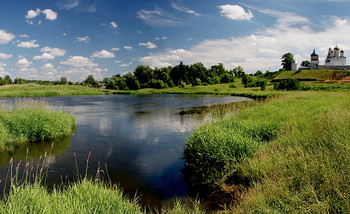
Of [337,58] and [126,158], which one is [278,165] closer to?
[126,158]

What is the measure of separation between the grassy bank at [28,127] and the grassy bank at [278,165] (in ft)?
34.8

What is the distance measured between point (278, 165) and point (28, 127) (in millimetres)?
15100

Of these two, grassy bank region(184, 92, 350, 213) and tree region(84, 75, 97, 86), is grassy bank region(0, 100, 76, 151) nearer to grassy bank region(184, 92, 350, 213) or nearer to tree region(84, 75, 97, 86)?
grassy bank region(184, 92, 350, 213)

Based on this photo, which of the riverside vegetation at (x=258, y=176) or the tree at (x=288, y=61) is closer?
the riverside vegetation at (x=258, y=176)

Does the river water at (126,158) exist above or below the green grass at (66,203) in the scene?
below

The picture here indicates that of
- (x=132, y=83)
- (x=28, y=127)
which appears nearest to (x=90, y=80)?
(x=132, y=83)

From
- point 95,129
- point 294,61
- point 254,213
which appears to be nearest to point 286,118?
point 254,213

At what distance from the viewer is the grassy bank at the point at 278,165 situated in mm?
4766

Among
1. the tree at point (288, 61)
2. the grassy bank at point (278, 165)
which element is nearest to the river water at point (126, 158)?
the grassy bank at point (278, 165)

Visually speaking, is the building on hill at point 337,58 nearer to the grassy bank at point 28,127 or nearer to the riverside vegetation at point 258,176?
the riverside vegetation at point 258,176

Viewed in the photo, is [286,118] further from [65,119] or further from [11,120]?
[11,120]

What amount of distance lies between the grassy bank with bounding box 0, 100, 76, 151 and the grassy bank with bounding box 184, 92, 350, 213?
34.8ft

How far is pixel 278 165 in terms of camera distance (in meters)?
6.75

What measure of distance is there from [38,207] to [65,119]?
561 inches
